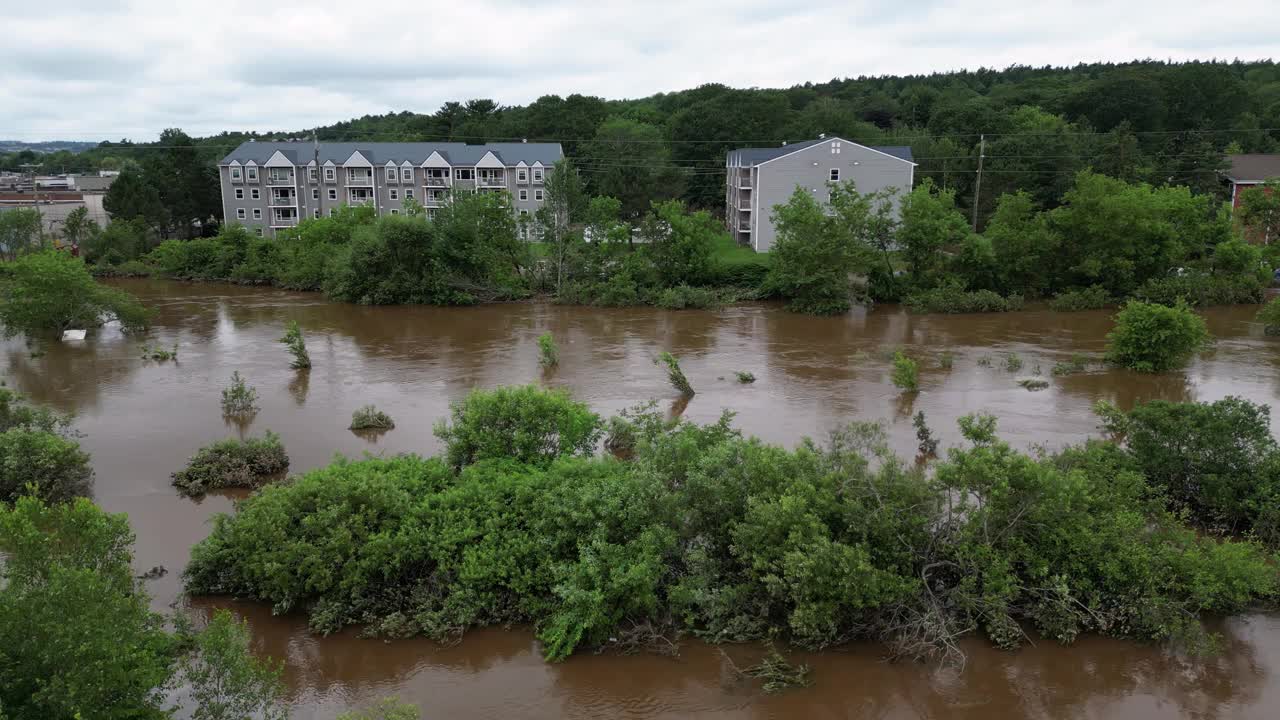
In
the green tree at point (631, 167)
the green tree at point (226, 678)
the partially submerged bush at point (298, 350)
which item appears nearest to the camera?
the green tree at point (226, 678)

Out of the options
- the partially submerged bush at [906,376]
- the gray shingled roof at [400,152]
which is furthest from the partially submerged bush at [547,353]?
the gray shingled roof at [400,152]

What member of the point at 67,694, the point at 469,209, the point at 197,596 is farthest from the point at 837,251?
the point at 67,694

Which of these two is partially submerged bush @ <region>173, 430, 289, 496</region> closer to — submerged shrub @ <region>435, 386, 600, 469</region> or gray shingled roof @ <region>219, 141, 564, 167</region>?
submerged shrub @ <region>435, 386, 600, 469</region>

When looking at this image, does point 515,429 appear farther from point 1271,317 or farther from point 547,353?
point 1271,317

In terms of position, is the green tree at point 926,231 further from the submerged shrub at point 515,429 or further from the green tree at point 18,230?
Result: the green tree at point 18,230

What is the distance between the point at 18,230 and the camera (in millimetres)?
44969

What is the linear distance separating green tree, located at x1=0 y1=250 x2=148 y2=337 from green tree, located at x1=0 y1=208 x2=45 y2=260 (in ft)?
58.4

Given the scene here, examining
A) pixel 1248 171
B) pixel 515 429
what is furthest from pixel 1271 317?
pixel 515 429

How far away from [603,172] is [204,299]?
26.2 meters

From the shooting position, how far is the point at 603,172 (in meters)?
57.0

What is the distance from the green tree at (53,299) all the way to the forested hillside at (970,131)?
2969cm

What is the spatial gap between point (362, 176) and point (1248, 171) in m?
51.0

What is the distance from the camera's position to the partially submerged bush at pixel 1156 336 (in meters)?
23.6

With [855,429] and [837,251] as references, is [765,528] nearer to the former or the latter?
[855,429]
